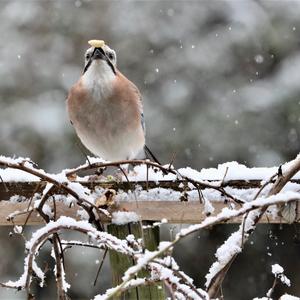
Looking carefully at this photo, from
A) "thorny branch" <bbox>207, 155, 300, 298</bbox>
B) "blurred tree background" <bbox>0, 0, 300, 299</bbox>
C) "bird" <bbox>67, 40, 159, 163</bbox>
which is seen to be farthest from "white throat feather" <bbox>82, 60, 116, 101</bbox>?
"blurred tree background" <bbox>0, 0, 300, 299</bbox>

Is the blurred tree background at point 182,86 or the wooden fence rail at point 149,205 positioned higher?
the blurred tree background at point 182,86

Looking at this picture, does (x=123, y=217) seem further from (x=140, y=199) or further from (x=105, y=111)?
(x=105, y=111)

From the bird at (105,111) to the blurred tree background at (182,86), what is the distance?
370cm

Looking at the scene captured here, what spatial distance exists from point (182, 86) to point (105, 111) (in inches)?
200

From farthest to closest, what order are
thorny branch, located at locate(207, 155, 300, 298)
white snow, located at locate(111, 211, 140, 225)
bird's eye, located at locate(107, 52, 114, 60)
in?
bird's eye, located at locate(107, 52, 114, 60)
white snow, located at locate(111, 211, 140, 225)
thorny branch, located at locate(207, 155, 300, 298)

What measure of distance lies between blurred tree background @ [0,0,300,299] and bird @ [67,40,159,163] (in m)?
3.70

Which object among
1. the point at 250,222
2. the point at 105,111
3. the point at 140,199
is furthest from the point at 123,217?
the point at 105,111

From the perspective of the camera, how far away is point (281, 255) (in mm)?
8258

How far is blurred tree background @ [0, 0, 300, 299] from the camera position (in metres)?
8.30

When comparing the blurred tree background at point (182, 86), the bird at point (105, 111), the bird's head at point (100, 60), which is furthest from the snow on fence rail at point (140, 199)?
the blurred tree background at point (182, 86)

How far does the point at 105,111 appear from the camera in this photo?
3.99 metres

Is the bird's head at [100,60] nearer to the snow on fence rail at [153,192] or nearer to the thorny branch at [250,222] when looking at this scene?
the snow on fence rail at [153,192]

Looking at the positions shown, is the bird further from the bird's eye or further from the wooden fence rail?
the wooden fence rail

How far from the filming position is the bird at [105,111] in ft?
→ 13.1
